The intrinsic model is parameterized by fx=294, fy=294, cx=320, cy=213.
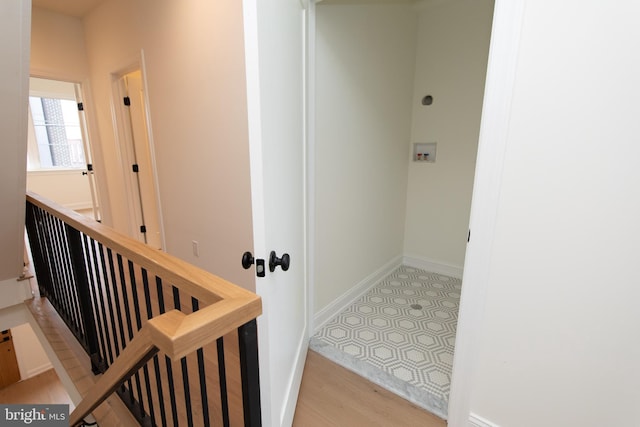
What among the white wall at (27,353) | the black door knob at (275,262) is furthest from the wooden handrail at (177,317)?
the white wall at (27,353)

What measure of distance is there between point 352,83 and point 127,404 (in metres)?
2.33

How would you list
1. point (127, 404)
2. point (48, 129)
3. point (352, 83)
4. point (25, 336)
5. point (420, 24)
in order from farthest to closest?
1. point (48, 129)
2. point (25, 336)
3. point (420, 24)
4. point (352, 83)
5. point (127, 404)

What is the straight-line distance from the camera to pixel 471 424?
1.33 m

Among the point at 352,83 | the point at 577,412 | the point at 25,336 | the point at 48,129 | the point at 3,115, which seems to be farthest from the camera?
the point at 48,129

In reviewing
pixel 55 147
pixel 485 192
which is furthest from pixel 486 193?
pixel 55 147

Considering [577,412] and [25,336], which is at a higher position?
[577,412]

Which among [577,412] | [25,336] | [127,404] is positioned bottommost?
[25,336]

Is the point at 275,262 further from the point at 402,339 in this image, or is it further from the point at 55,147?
the point at 55,147

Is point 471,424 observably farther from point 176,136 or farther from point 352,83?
point 176,136

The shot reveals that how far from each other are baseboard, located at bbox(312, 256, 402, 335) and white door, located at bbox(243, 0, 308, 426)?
50cm

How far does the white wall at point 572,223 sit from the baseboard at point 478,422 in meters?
0.15

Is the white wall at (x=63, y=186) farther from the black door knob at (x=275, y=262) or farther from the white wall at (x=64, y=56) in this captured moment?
the black door knob at (x=275, y=262)

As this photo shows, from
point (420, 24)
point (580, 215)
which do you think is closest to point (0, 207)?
point (580, 215)

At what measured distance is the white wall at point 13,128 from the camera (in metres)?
1.44
